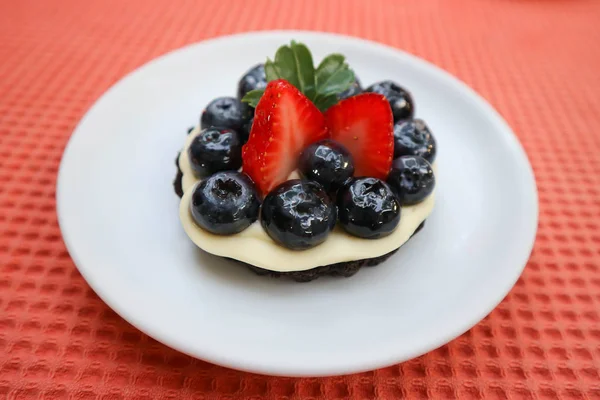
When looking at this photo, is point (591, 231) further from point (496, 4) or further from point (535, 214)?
point (496, 4)

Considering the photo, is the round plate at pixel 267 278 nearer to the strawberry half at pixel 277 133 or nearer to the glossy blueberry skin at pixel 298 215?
the glossy blueberry skin at pixel 298 215

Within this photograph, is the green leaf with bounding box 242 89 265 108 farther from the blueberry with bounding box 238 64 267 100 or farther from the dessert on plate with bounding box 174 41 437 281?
the blueberry with bounding box 238 64 267 100

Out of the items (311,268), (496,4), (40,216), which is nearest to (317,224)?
(311,268)

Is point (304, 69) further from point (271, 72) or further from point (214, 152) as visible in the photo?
point (214, 152)

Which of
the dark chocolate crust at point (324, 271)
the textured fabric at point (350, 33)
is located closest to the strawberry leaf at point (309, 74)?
the dark chocolate crust at point (324, 271)

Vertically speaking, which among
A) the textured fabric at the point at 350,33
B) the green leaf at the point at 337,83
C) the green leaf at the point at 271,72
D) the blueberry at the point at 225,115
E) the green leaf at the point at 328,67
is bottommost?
the textured fabric at the point at 350,33

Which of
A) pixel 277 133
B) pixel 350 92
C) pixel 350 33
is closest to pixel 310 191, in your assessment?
pixel 277 133

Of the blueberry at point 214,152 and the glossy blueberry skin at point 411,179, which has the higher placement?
the blueberry at point 214,152

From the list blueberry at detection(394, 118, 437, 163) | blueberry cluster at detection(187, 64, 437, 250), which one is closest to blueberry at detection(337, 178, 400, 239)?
blueberry cluster at detection(187, 64, 437, 250)
